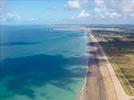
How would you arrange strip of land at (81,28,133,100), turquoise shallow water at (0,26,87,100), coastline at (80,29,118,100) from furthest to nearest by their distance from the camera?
turquoise shallow water at (0,26,87,100) → strip of land at (81,28,133,100) → coastline at (80,29,118,100)

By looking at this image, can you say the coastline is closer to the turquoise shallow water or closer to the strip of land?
the strip of land

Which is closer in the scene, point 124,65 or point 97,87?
point 97,87

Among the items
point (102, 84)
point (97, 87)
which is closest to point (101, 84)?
point (102, 84)

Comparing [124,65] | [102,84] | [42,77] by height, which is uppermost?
[124,65]

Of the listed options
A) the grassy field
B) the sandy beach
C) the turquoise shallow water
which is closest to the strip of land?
the sandy beach

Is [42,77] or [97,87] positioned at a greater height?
[97,87]

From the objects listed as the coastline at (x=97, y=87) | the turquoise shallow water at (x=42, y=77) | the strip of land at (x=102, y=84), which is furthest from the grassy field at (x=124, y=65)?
the turquoise shallow water at (x=42, y=77)

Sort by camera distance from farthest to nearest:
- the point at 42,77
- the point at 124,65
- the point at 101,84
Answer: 1. the point at 124,65
2. the point at 42,77
3. the point at 101,84

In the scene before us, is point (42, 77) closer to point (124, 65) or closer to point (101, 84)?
point (101, 84)

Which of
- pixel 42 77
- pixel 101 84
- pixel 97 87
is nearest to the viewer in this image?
pixel 97 87

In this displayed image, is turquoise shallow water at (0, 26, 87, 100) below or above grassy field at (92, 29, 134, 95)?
below

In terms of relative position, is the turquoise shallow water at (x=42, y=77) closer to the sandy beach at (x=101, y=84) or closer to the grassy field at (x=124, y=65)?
the sandy beach at (x=101, y=84)

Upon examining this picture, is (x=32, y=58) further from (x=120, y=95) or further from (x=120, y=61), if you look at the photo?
(x=120, y=95)
